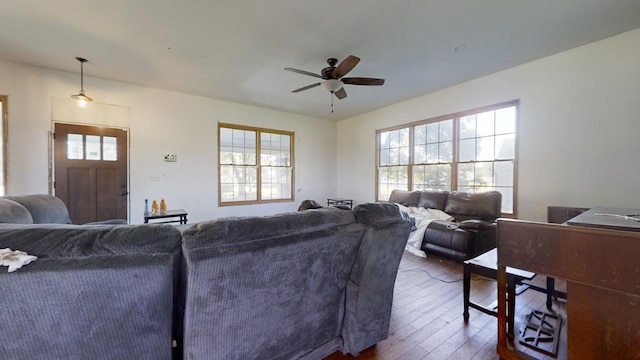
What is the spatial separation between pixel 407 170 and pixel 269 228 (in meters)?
4.80

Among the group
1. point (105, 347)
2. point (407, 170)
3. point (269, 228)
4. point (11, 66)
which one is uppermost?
point (11, 66)

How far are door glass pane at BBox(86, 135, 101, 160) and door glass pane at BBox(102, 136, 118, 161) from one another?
0.08 metres

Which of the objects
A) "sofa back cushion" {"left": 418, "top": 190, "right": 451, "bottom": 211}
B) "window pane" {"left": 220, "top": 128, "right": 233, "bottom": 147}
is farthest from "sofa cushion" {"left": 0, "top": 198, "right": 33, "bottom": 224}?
"sofa back cushion" {"left": 418, "top": 190, "right": 451, "bottom": 211}

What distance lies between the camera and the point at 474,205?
3.89m

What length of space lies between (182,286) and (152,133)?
173 inches

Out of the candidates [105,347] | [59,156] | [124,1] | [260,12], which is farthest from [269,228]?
[59,156]

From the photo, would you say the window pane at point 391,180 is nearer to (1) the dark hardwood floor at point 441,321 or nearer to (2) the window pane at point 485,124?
(2) the window pane at point 485,124

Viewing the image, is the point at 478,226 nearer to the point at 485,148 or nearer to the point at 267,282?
the point at 485,148

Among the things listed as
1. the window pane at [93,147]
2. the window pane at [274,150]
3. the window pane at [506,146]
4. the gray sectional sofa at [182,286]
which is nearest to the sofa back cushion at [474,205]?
the window pane at [506,146]

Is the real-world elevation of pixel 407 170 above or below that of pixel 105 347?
above

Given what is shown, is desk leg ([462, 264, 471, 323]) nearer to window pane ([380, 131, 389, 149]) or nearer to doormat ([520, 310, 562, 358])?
doormat ([520, 310, 562, 358])

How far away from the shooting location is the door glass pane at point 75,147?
155 inches

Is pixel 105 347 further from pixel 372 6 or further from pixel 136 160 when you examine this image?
pixel 136 160

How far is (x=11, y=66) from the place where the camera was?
3.58 m
